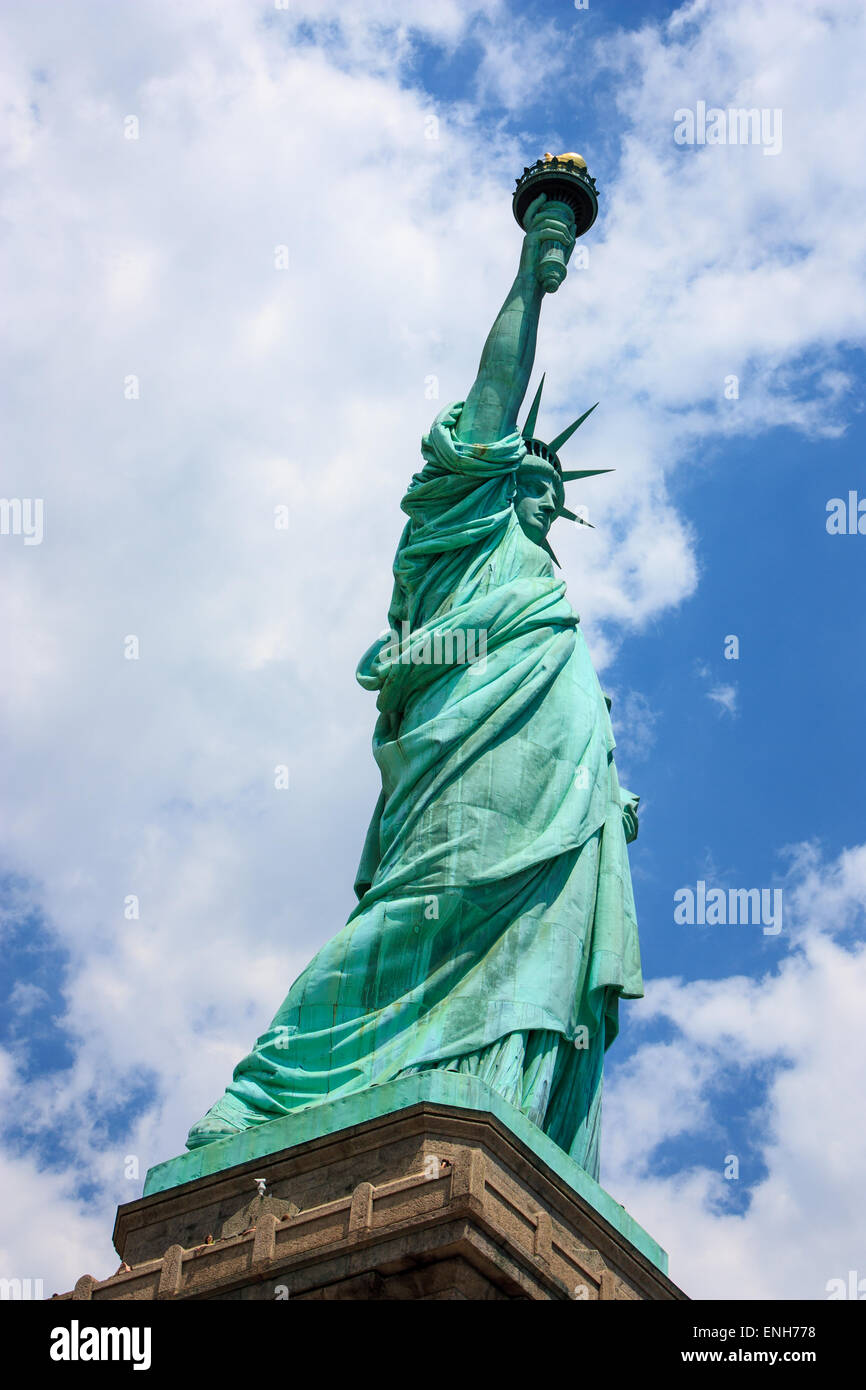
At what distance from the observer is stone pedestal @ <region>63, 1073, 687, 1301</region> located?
13.8m

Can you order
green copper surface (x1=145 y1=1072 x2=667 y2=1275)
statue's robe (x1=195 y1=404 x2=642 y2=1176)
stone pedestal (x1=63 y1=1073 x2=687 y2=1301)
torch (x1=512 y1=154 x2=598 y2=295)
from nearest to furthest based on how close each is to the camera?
stone pedestal (x1=63 y1=1073 x2=687 y2=1301) → green copper surface (x1=145 y1=1072 x2=667 y2=1275) → statue's robe (x1=195 y1=404 x2=642 y2=1176) → torch (x1=512 y1=154 x2=598 y2=295)

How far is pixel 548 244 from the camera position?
21.5 meters

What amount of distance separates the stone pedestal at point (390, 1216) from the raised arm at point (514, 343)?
7945 mm

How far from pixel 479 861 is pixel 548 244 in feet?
24.2

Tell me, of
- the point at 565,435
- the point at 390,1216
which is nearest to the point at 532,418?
the point at 565,435

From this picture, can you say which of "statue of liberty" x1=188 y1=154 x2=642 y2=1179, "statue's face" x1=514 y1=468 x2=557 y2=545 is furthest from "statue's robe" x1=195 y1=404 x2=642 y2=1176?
"statue's face" x1=514 y1=468 x2=557 y2=545

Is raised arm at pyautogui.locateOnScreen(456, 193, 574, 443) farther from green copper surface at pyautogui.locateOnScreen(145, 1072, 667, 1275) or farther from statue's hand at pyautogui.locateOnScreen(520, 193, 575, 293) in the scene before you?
green copper surface at pyautogui.locateOnScreen(145, 1072, 667, 1275)

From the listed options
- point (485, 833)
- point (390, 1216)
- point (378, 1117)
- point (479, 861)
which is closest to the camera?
point (390, 1216)

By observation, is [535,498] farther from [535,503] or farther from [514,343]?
[514,343]

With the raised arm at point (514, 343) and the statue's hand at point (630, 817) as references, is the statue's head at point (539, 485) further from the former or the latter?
the statue's hand at point (630, 817)

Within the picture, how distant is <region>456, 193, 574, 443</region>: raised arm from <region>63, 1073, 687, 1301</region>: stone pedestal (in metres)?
7.95
